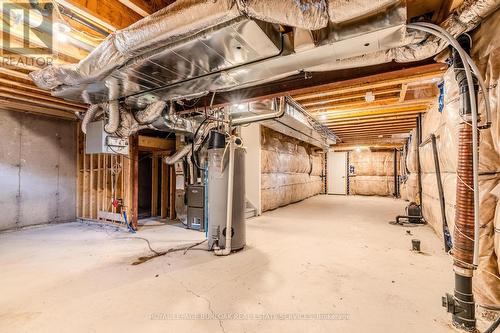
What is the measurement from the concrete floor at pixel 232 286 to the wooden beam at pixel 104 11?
7.37 ft

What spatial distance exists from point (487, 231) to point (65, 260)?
4.08m

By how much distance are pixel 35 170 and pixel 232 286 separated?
201 inches

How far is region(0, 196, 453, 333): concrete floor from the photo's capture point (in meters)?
1.58

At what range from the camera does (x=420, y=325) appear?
1.53m

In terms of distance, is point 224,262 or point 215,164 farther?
point 215,164

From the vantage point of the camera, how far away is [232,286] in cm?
207

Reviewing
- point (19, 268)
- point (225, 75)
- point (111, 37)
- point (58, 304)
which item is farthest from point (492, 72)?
point (19, 268)

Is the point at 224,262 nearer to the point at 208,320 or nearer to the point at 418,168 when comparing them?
the point at 208,320

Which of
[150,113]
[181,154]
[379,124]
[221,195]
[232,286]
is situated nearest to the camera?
[232,286]

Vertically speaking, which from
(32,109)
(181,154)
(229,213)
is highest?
(32,109)

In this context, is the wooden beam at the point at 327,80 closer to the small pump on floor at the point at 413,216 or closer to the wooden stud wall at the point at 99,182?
the wooden stud wall at the point at 99,182

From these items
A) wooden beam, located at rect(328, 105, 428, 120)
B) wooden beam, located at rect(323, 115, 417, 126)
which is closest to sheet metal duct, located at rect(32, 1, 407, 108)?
wooden beam, located at rect(328, 105, 428, 120)

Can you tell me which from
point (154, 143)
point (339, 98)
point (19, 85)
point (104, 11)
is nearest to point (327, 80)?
point (339, 98)

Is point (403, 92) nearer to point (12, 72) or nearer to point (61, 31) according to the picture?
point (61, 31)
